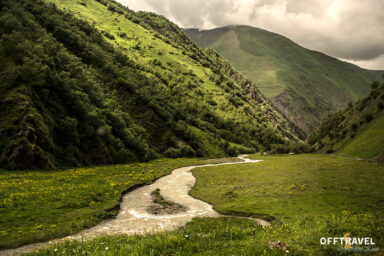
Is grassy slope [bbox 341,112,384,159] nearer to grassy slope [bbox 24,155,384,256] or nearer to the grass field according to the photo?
grassy slope [bbox 24,155,384,256]

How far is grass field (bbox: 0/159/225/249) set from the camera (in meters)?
21.7

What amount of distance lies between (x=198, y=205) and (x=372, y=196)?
86.8 feet

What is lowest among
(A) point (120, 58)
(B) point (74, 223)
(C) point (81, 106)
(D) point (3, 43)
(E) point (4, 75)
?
(B) point (74, 223)

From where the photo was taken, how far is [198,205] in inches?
1455

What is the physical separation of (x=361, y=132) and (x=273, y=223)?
411 ft

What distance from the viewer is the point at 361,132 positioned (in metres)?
123

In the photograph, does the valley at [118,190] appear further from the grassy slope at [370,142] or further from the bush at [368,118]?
the bush at [368,118]

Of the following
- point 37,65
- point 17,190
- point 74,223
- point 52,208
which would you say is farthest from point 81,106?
point 74,223

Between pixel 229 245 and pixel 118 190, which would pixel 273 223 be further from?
pixel 118 190

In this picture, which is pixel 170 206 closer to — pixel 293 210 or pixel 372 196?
pixel 293 210

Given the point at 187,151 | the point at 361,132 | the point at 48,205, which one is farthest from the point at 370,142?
the point at 48,205

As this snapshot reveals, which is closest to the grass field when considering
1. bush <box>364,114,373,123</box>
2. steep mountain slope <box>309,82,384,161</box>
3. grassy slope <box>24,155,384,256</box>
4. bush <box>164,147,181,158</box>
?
grassy slope <box>24,155,384,256</box>

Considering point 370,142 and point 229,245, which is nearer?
point 229,245

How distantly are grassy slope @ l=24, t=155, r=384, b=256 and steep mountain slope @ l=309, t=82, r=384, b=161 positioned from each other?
66.7 metres
